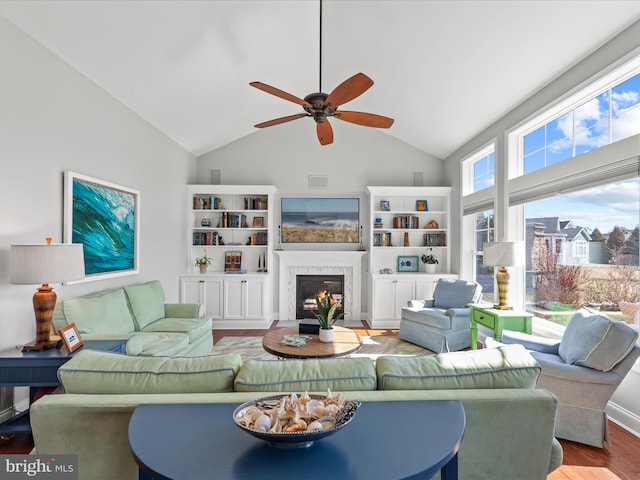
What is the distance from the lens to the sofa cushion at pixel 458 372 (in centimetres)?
149

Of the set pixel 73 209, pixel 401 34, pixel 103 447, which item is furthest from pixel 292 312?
pixel 103 447

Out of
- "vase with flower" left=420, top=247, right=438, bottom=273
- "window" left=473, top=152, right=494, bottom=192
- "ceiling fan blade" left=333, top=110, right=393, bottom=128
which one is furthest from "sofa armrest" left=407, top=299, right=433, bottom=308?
"ceiling fan blade" left=333, top=110, right=393, bottom=128

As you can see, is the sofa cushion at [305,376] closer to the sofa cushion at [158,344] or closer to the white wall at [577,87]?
the sofa cushion at [158,344]

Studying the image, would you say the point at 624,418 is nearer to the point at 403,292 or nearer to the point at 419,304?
the point at 419,304

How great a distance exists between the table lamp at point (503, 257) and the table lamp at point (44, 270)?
364 cm

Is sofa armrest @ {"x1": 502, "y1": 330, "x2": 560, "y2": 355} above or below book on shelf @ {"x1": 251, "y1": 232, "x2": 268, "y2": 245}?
below

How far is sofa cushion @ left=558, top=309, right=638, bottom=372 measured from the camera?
2291 mm

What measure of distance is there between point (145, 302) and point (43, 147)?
172 cm

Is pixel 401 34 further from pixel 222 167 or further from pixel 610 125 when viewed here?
pixel 222 167

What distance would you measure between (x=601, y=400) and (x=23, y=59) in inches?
181

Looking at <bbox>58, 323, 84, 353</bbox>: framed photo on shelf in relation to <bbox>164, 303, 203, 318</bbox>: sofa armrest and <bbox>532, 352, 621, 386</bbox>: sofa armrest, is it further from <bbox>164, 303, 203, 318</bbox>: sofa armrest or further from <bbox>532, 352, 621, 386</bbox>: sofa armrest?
<bbox>532, 352, 621, 386</bbox>: sofa armrest

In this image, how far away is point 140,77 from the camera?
11.5ft

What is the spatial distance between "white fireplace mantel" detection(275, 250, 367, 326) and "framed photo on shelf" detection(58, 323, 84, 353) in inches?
143

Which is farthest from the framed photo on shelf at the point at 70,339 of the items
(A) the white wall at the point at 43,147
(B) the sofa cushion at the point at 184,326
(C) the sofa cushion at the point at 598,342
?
(C) the sofa cushion at the point at 598,342
